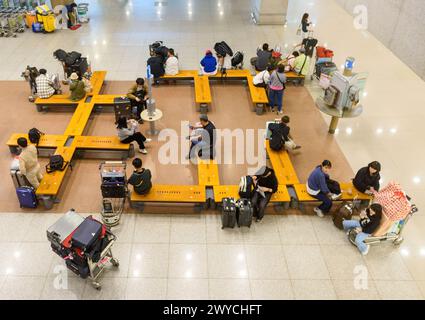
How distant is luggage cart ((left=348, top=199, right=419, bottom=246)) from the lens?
6484 millimetres

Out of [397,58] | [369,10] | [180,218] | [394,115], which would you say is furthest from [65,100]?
[369,10]

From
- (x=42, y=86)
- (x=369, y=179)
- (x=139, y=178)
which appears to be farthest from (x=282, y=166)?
(x=42, y=86)

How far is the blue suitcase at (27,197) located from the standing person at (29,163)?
250 millimetres

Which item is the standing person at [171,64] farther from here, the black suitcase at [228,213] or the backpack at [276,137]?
the black suitcase at [228,213]

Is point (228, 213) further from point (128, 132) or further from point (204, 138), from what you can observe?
point (128, 132)

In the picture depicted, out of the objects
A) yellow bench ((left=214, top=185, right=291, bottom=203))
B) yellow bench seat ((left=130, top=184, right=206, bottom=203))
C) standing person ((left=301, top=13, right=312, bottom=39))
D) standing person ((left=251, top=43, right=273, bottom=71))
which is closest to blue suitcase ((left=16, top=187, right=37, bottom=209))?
yellow bench seat ((left=130, top=184, right=206, bottom=203))

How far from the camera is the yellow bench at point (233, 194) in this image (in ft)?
23.4

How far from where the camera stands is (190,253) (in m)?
6.50

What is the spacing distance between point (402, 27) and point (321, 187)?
378 inches

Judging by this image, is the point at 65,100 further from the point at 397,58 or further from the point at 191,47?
the point at 397,58

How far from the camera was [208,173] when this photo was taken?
7715mm

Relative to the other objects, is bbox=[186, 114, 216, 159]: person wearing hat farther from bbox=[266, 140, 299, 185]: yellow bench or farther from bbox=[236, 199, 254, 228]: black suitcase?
bbox=[236, 199, 254, 228]: black suitcase

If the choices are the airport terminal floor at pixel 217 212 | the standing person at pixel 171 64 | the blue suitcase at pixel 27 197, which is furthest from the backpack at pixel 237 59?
the blue suitcase at pixel 27 197

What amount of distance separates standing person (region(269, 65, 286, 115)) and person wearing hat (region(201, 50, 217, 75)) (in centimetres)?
205
